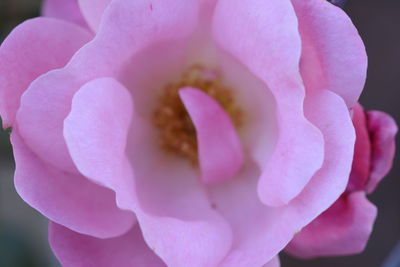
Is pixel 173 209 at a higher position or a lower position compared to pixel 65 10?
lower

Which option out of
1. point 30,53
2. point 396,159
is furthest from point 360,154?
point 396,159

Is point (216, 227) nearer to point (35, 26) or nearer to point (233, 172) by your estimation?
point (233, 172)

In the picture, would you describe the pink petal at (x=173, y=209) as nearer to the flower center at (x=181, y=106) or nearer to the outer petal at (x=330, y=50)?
the flower center at (x=181, y=106)

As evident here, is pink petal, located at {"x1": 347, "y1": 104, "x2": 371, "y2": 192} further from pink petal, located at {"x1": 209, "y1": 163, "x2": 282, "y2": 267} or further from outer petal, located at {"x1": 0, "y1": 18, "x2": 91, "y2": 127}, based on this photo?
outer petal, located at {"x1": 0, "y1": 18, "x2": 91, "y2": 127}

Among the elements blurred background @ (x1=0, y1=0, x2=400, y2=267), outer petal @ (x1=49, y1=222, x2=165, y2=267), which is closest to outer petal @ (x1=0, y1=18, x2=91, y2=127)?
outer petal @ (x1=49, y1=222, x2=165, y2=267)

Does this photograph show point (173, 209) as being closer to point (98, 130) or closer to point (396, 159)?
point (98, 130)

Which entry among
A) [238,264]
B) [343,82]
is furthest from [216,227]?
[343,82]
